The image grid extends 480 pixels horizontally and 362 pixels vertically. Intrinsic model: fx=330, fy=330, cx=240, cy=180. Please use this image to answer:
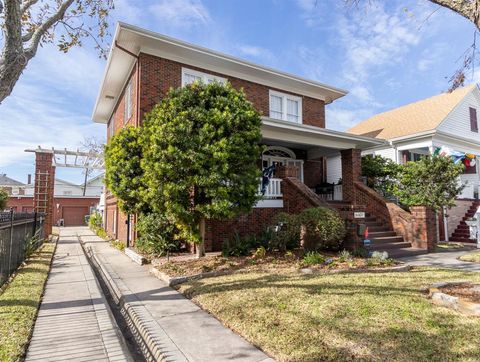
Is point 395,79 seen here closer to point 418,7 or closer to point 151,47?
point 418,7

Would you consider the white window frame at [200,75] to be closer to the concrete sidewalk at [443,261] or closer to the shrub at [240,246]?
the shrub at [240,246]

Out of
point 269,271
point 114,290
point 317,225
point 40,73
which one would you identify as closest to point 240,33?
point 40,73

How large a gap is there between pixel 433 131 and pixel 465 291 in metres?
13.5

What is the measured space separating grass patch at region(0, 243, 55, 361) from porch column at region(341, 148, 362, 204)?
11.3m

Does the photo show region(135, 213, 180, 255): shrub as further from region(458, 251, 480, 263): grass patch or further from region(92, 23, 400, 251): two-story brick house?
region(458, 251, 480, 263): grass patch

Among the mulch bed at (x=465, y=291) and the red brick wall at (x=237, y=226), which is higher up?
the red brick wall at (x=237, y=226)

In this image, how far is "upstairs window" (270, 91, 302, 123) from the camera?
15.5 m

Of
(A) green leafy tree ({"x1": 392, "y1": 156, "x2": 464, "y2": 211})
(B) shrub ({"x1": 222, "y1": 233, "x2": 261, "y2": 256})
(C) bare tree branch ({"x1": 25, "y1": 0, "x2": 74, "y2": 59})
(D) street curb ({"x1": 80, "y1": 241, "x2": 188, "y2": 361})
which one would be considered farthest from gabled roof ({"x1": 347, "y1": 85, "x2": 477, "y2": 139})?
(C) bare tree branch ({"x1": 25, "y1": 0, "x2": 74, "y2": 59})

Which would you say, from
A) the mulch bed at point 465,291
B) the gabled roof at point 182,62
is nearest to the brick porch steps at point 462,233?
the gabled roof at point 182,62

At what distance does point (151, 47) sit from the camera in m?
12.0

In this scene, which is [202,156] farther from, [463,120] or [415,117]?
[463,120]

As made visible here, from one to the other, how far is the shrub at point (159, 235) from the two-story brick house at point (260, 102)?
1141mm

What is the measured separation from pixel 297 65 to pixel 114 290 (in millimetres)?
15662

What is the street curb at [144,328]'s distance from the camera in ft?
12.7
